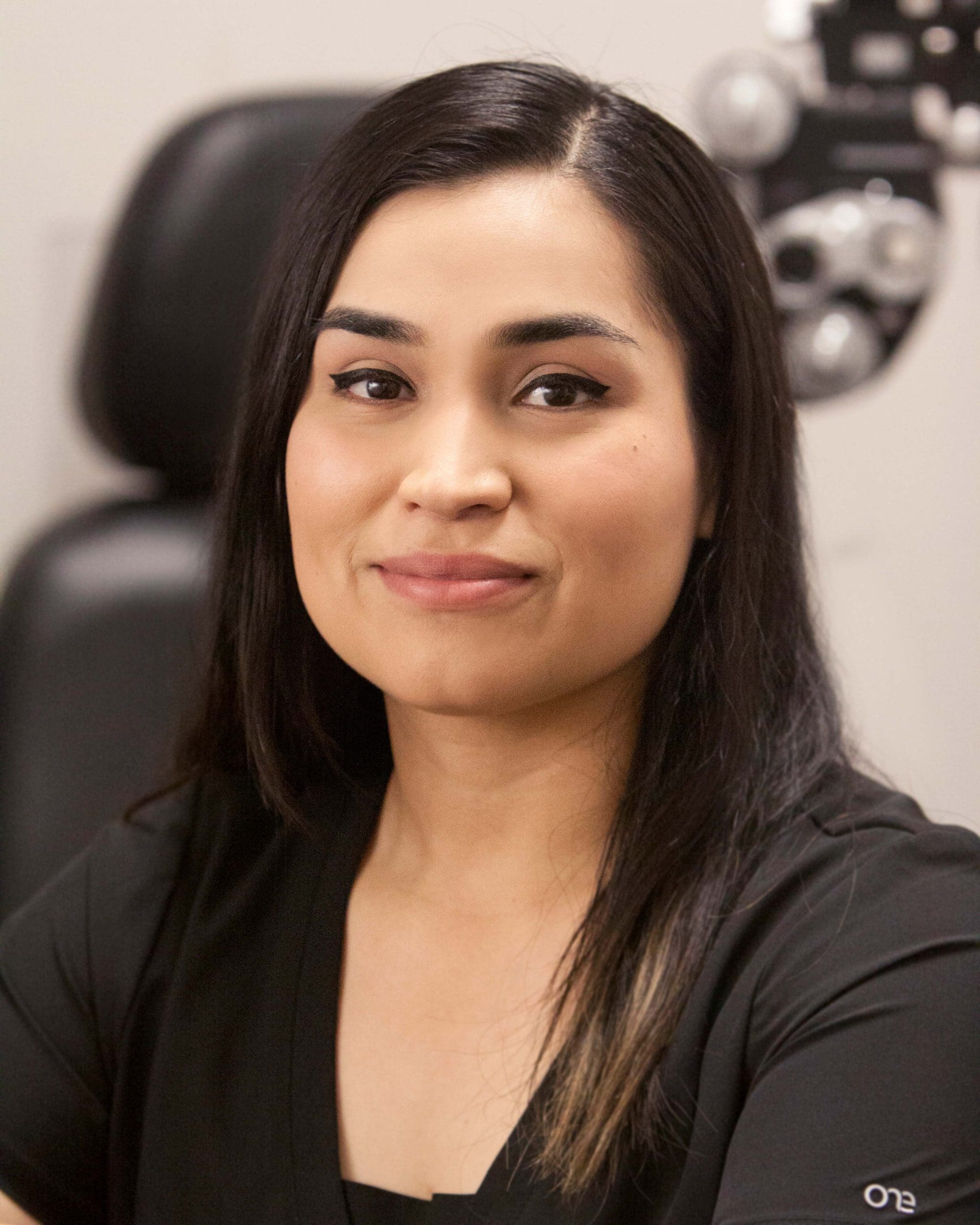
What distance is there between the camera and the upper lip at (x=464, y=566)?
2.74 ft

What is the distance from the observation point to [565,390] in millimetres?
869

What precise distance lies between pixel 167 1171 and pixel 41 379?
1.00 metres

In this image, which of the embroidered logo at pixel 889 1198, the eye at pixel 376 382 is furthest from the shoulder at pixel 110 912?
the embroidered logo at pixel 889 1198

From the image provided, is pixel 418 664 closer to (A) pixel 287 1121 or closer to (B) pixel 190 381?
(A) pixel 287 1121

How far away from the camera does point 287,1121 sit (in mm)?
950

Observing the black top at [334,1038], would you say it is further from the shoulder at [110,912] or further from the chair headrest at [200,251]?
the chair headrest at [200,251]

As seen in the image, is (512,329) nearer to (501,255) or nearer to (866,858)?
(501,255)

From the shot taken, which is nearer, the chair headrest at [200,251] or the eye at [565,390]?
the eye at [565,390]

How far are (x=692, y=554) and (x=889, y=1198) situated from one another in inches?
16.2

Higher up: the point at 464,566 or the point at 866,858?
the point at 464,566

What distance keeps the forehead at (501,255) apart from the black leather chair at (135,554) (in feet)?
1.31

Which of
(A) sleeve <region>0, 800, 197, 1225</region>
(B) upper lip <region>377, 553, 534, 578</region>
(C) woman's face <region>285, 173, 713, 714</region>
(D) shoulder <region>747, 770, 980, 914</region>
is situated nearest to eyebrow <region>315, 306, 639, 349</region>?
(C) woman's face <region>285, 173, 713, 714</region>

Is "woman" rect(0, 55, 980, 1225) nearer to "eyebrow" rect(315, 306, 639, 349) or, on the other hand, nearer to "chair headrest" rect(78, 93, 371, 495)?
"eyebrow" rect(315, 306, 639, 349)

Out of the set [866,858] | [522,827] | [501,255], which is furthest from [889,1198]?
[501,255]
